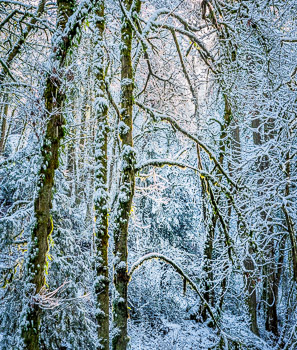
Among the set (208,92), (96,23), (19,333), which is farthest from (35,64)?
(208,92)

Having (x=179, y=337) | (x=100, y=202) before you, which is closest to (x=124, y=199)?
(x=100, y=202)

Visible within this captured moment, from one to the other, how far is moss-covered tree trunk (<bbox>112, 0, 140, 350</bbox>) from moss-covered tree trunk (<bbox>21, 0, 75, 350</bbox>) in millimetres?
906

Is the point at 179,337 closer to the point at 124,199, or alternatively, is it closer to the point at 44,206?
the point at 124,199

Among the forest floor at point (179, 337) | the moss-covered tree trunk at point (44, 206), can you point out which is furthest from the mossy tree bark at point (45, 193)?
the forest floor at point (179, 337)

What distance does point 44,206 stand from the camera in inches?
134

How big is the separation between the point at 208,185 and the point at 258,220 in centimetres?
234

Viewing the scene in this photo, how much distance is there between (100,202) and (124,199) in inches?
23.0

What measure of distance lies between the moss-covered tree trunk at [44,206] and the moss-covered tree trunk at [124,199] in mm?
906

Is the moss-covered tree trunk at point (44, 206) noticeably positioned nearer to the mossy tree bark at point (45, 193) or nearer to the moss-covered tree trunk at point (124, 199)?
the mossy tree bark at point (45, 193)

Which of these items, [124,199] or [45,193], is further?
[124,199]

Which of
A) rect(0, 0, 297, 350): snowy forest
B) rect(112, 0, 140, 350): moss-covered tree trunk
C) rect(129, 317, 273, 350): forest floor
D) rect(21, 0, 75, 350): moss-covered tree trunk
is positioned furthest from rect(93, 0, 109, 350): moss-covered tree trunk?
rect(129, 317, 273, 350): forest floor

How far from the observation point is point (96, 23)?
456 cm

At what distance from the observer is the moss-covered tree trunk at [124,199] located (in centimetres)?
387

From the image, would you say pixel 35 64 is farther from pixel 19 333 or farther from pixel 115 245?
pixel 19 333
